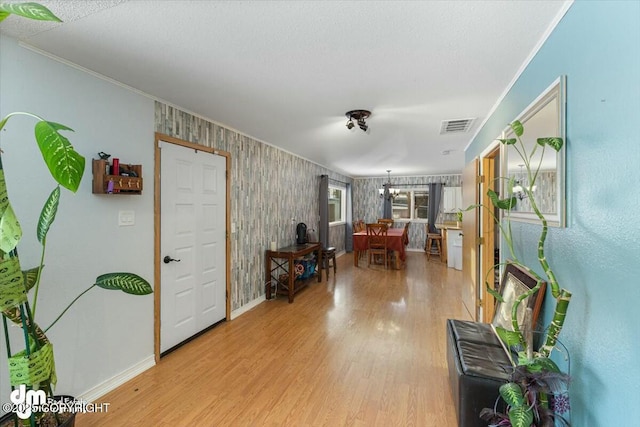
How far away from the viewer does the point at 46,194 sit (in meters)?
1.82

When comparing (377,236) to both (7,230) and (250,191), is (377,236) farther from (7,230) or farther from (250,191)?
(7,230)

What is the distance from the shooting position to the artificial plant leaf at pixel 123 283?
146 centimetres

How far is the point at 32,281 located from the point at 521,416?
2287mm

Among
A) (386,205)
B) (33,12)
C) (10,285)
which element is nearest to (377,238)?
(386,205)

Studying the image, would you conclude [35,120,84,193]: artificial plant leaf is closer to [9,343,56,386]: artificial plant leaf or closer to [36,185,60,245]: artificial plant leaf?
[36,185,60,245]: artificial plant leaf

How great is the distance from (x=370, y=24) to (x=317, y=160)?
4.34 metres

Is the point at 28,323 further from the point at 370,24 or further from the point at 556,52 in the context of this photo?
the point at 556,52

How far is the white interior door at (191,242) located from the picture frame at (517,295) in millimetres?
2760

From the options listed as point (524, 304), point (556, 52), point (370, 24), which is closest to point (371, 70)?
point (370, 24)

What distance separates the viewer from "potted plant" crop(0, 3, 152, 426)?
0.99 m

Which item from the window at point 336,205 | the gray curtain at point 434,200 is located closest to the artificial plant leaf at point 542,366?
the window at point 336,205

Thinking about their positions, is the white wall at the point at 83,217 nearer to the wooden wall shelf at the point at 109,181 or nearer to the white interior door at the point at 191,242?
the wooden wall shelf at the point at 109,181

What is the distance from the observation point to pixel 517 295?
1830 millimetres

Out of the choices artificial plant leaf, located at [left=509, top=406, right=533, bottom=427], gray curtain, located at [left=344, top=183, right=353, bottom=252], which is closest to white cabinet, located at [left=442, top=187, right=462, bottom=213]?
gray curtain, located at [left=344, top=183, right=353, bottom=252]
